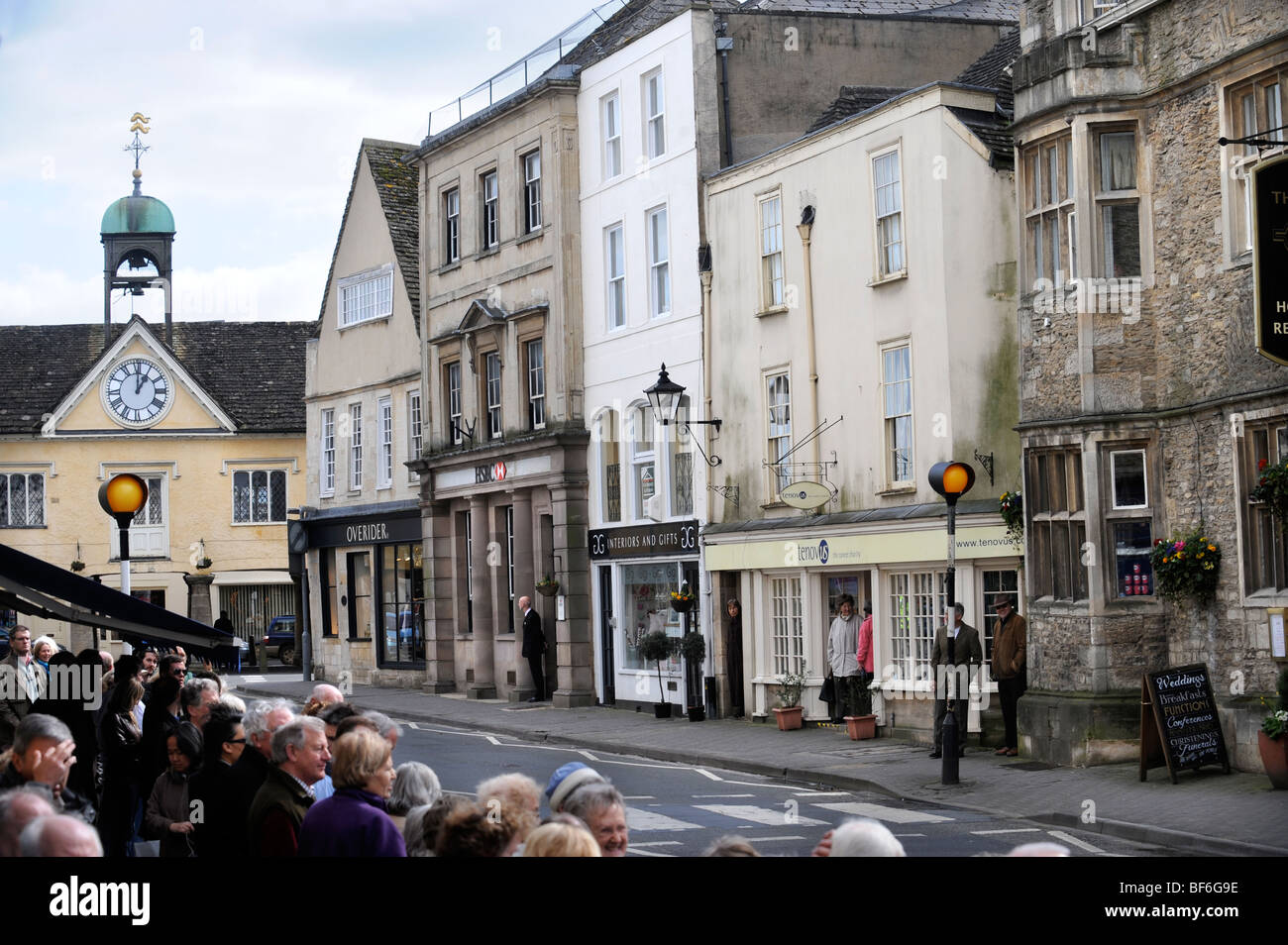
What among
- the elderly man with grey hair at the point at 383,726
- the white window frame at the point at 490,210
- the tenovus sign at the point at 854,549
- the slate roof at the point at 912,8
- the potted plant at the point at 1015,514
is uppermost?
the slate roof at the point at 912,8

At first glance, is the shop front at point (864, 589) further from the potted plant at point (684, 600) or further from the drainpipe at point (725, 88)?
the drainpipe at point (725, 88)

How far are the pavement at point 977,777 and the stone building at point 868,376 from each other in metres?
1.58

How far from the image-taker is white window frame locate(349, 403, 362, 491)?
4444cm

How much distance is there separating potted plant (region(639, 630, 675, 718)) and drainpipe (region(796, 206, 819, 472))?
469cm

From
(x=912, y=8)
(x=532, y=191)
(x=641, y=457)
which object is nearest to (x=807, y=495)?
(x=641, y=457)

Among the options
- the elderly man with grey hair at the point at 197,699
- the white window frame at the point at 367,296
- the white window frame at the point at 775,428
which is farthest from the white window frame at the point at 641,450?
the elderly man with grey hair at the point at 197,699

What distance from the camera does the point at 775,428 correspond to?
1104 inches

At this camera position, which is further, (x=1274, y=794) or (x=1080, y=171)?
(x=1080, y=171)

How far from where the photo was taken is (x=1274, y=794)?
17.0m

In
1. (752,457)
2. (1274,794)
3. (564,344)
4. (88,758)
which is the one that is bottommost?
(1274,794)

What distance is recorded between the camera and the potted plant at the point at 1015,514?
2217 centimetres
